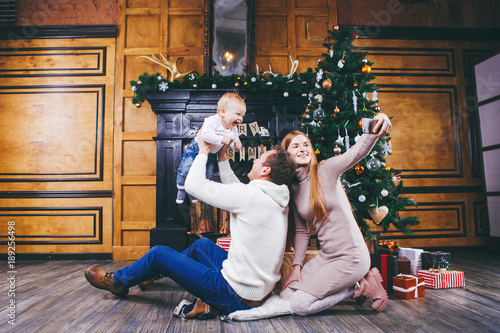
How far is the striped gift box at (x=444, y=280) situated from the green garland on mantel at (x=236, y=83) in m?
2.25

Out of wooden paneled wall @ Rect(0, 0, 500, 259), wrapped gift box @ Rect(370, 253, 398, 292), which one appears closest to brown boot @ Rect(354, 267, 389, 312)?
wrapped gift box @ Rect(370, 253, 398, 292)

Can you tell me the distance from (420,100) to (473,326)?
133 inches

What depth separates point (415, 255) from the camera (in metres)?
2.43

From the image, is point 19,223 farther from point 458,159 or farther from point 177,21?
point 458,159

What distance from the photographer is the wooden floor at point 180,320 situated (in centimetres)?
154

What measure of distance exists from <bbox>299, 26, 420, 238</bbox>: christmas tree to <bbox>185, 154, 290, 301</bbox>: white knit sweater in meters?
1.09

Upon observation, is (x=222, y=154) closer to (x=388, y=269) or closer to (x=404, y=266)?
(x=388, y=269)

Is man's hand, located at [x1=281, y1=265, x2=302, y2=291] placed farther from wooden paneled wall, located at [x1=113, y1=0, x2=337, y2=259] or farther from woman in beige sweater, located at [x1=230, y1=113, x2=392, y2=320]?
wooden paneled wall, located at [x1=113, y1=0, x2=337, y2=259]

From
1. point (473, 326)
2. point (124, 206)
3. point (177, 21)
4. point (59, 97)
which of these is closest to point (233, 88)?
point (177, 21)

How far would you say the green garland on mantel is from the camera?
3.35 m

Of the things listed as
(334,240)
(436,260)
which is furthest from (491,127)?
(334,240)

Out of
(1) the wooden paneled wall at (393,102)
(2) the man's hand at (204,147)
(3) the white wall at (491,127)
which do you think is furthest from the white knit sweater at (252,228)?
(3) the white wall at (491,127)

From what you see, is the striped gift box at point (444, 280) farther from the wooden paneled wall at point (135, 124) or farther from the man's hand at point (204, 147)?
the man's hand at point (204, 147)

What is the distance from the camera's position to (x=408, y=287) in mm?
2039
